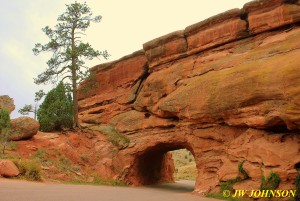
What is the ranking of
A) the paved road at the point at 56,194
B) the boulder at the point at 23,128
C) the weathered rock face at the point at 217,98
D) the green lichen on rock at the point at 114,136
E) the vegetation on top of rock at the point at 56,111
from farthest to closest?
the vegetation on top of rock at the point at 56,111
the green lichen on rock at the point at 114,136
the boulder at the point at 23,128
the weathered rock face at the point at 217,98
the paved road at the point at 56,194

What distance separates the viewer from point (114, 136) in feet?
84.9

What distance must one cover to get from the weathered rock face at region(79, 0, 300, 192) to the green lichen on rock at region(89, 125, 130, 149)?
367 millimetres

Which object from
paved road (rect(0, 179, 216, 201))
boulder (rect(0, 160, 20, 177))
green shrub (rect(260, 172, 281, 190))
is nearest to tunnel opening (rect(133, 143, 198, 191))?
green shrub (rect(260, 172, 281, 190))

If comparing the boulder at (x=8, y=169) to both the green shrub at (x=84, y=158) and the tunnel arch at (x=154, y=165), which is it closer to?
the green shrub at (x=84, y=158)

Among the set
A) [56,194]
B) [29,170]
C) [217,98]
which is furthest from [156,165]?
[56,194]

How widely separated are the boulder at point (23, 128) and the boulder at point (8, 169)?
663 cm

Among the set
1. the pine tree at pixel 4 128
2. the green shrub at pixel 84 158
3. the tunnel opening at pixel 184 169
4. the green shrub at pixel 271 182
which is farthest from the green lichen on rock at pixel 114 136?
the tunnel opening at pixel 184 169

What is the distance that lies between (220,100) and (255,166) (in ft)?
13.7

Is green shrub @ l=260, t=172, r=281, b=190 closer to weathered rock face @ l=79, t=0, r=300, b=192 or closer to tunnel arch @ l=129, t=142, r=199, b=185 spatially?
weathered rock face @ l=79, t=0, r=300, b=192

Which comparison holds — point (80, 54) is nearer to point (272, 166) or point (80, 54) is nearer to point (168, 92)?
point (168, 92)

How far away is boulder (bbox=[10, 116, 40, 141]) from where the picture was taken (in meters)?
22.5

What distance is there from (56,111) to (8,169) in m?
10.6

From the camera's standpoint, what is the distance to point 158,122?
23.6m

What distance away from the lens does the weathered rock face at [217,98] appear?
1589 cm
